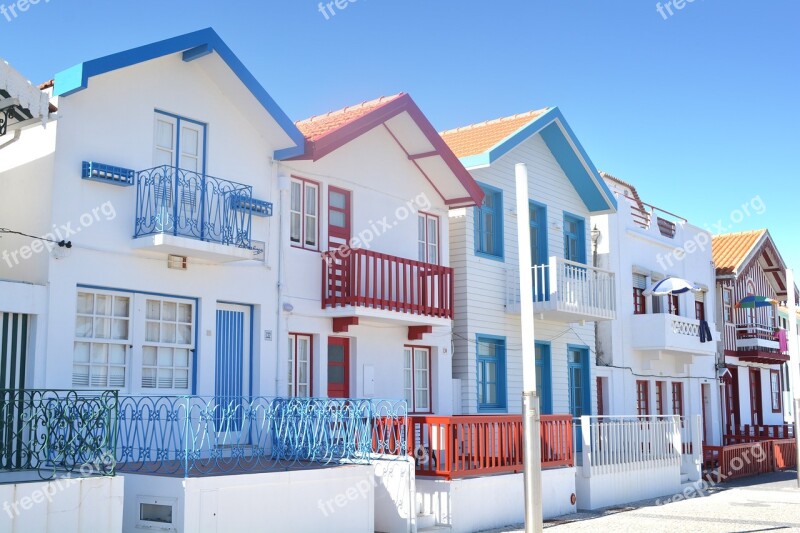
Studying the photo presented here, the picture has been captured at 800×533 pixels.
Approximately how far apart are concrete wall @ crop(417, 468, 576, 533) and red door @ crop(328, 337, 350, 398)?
9.82 feet

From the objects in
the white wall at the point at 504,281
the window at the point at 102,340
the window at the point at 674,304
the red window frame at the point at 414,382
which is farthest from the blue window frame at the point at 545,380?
the window at the point at 102,340

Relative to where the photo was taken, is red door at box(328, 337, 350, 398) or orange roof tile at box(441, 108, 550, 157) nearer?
red door at box(328, 337, 350, 398)

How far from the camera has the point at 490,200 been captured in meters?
21.5

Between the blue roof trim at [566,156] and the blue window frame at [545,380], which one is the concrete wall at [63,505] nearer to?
the blue roof trim at [566,156]

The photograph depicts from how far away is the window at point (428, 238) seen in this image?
19.3 m

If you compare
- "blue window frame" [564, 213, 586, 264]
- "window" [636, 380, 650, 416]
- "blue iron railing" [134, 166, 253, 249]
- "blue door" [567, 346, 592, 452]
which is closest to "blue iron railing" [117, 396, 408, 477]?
"blue iron railing" [134, 166, 253, 249]

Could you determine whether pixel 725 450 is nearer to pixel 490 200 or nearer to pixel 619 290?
pixel 619 290

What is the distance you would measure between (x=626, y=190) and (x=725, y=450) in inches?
311

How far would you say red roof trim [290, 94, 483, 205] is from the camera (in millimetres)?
15703

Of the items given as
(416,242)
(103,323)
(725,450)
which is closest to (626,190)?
(725,450)

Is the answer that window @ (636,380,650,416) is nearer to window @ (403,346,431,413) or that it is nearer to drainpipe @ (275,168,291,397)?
window @ (403,346,431,413)

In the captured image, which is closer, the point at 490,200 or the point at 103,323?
the point at 103,323

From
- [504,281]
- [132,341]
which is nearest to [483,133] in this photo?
[504,281]

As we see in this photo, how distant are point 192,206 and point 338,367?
175 inches
